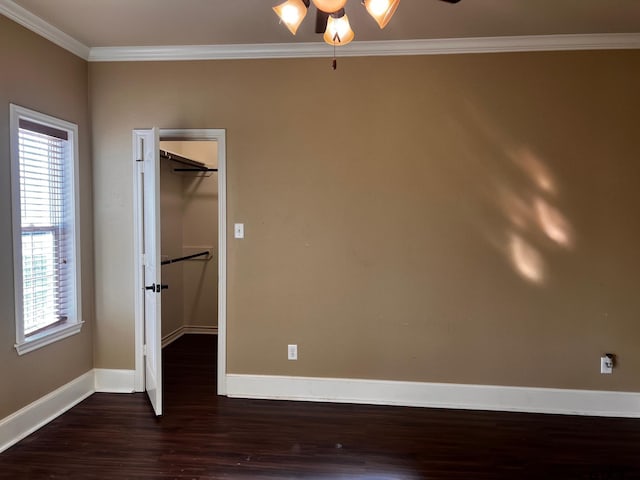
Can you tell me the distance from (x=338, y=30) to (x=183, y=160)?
3077 mm

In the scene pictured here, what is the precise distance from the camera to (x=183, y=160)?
4430mm

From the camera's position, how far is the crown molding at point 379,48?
294 centimetres

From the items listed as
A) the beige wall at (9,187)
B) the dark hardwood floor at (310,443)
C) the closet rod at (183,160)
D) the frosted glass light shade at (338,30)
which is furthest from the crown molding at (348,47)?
the dark hardwood floor at (310,443)

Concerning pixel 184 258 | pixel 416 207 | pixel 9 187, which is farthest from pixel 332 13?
pixel 184 258

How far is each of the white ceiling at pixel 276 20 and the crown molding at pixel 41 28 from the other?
0.10ft

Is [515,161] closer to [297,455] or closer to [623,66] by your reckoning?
[623,66]

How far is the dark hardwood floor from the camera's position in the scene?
7.68 ft

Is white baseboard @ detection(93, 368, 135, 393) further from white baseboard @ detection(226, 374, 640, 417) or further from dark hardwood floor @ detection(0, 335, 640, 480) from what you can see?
white baseboard @ detection(226, 374, 640, 417)

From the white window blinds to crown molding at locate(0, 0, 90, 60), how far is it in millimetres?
623

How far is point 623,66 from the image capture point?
296 centimetres

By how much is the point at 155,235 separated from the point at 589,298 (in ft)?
10.7

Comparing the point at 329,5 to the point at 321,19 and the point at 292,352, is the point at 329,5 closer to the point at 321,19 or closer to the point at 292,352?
the point at 321,19

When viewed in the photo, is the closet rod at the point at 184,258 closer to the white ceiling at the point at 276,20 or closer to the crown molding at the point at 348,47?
the crown molding at the point at 348,47

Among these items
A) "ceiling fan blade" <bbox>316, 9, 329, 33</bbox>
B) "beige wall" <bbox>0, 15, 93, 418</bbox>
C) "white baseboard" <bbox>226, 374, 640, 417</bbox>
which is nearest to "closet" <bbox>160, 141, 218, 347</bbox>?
"beige wall" <bbox>0, 15, 93, 418</bbox>
